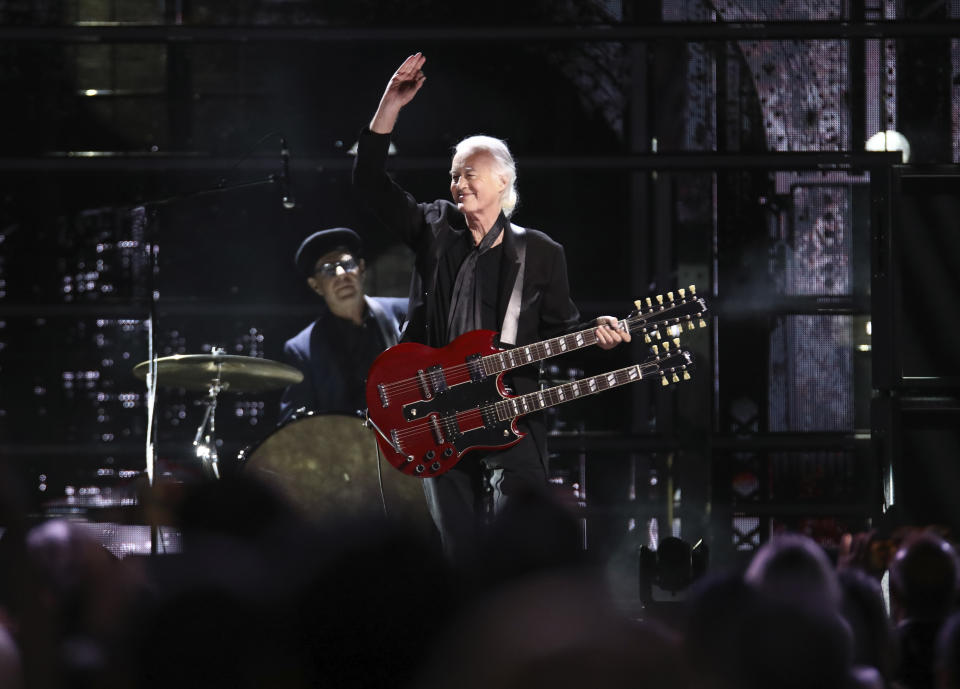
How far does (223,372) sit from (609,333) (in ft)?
7.10

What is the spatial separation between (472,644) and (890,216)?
4.65 m

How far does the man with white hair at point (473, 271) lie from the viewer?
14.4ft

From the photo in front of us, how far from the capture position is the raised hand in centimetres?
435

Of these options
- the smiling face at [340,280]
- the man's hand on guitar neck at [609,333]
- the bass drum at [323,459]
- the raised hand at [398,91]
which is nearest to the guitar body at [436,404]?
the man's hand on guitar neck at [609,333]

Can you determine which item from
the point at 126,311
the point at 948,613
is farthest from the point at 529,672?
the point at 126,311

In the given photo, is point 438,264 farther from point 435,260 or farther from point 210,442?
point 210,442

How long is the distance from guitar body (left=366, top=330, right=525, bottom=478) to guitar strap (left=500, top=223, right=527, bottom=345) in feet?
0.28

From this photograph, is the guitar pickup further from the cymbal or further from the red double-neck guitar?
the cymbal

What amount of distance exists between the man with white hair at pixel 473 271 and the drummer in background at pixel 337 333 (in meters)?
1.78

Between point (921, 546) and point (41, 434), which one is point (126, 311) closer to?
point (41, 434)

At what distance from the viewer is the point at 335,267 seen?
20.7ft

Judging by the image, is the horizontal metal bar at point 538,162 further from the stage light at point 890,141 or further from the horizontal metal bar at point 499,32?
the horizontal metal bar at point 499,32

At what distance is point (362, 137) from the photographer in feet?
14.8

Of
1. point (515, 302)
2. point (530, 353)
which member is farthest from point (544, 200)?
point (530, 353)
